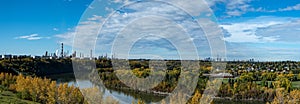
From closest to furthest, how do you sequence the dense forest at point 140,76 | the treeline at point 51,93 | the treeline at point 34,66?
the treeline at point 51,93 → the dense forest at point 140,76 → the treeline at point 34,66

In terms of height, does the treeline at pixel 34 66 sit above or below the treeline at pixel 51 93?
above

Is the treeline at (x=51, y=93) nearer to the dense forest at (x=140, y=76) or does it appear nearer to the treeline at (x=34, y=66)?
the dense forest at (x=140, y=76)

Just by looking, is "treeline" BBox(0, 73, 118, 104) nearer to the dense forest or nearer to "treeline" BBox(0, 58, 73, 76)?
the dense forest

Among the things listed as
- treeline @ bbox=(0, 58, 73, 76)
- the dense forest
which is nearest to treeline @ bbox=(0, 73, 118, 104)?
the dense forest

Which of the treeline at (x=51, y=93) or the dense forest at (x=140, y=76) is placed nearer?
the treeline at (x=51, y=93)

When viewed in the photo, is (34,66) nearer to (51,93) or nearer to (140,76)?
(140,76)

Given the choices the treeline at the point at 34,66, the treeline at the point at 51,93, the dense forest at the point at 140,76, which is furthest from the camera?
the treeline at the point at 34,66

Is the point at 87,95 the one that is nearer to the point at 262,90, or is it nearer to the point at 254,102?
the point at 254,102

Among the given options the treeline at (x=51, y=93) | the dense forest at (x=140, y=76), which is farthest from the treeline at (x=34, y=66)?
the treeline at (x=51, y=93)

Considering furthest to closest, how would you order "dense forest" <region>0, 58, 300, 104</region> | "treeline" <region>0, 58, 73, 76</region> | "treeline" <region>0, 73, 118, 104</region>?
"treeline" <region>0, 58, 73, 76</region> → "dense forest" <region>0, 58, 300, 104</region> → "treeline" <region>0, 73, 118, 104</region>

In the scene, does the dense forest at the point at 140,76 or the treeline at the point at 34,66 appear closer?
the dense forest at the point at 140,76

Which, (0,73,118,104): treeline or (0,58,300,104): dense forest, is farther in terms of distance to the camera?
(0,58,300,104): dense forest

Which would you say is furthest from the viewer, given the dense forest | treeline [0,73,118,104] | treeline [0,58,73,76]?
treeline [0,58,73,76]

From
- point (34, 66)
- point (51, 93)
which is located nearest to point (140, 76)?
point (51, 93)
